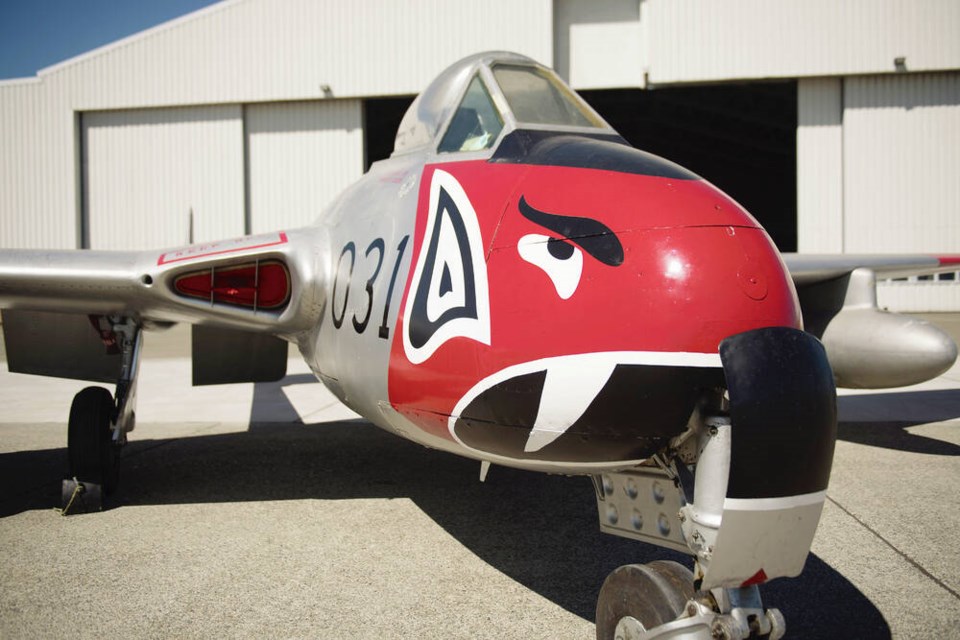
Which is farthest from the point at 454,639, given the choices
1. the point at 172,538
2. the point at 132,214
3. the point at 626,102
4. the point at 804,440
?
the point at 626,102

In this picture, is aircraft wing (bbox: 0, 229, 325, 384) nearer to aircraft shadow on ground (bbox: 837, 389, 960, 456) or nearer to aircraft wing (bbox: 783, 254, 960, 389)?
aircraft wing (bbox: 783, 254, 960, 389)

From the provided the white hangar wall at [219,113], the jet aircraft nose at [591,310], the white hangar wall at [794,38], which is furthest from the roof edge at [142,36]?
the jet aircraft nose at [591,310]

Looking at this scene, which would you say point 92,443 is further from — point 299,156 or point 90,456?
point 299,156

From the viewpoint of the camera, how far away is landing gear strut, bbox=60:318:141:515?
5.11m

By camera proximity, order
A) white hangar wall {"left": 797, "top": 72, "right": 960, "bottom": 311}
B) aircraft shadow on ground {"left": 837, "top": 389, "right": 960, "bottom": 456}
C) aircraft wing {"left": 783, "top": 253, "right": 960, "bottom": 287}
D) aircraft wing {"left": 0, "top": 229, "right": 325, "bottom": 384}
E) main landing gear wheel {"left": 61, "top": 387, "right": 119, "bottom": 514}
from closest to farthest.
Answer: aircraft wing {"left": 0, "top": 229, "right": 325, "bottom": 384}
main landing gear wheel {"left": 61, "top": 387, "right": 119, "bottom": 514}
aircraft wing {"left": 783, "top": 253, "right": 960, "bottom": 287}
aircraft shadow on ground {"left": 837, "top": 389, "right": 960, "bottom": 456}
white hangar wall {"left": 797, "top": 72, "right": 960, "bottom": 311}

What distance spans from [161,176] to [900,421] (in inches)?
735

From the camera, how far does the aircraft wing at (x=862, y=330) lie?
6043mm

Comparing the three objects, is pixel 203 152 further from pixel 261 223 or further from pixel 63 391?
pixel 63 391

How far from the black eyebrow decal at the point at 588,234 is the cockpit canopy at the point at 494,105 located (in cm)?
91

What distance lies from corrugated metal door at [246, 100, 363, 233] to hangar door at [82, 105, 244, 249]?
468 millimetres

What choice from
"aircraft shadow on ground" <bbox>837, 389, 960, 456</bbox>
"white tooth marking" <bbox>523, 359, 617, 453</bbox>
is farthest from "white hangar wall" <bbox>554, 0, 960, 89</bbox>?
"white tooth marking" <bbox>523, 359, 617, 453</bbox>

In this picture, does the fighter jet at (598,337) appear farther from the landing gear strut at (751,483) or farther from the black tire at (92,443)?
the black tire at (92,443)

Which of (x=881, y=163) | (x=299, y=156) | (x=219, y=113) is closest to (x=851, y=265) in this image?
(x=881, y=163)

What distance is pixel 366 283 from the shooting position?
359 cm
